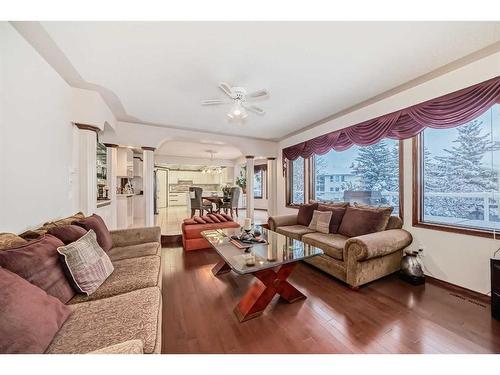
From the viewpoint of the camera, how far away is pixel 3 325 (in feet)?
2.44

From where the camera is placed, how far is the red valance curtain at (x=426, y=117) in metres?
1.87

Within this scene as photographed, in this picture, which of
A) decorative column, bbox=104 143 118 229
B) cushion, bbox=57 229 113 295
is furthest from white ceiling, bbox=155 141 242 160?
cushion, bbox=57 229 113 295

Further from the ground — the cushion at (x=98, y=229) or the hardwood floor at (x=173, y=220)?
the cushion at (x=98, y=229)

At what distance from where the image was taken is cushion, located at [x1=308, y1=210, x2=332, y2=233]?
2.95 m

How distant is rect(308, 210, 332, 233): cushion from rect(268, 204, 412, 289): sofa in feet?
0.65

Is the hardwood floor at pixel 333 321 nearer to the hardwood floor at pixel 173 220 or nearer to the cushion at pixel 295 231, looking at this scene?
the cushion at pixel 295 231

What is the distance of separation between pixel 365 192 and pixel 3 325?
3.90 meters

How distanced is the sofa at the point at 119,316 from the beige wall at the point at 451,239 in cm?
294

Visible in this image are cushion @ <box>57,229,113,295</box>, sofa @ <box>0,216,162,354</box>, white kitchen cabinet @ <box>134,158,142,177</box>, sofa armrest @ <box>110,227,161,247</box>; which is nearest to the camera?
sofa @ <box>0,216,162,354</box>

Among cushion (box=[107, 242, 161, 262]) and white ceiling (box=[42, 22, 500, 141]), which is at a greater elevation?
white ceiling (box=[42, 22, 500, 141])

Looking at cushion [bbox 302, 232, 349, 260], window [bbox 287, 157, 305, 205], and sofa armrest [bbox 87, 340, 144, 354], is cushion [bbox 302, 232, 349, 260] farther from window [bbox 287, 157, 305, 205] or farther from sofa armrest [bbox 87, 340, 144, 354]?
sofa armrest [bbox 87, 340, 144, 354]

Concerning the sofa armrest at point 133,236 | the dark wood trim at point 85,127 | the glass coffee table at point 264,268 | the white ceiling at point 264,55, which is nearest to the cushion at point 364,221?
the glass coffee table at point 264,268

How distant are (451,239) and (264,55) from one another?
9.29 feet
